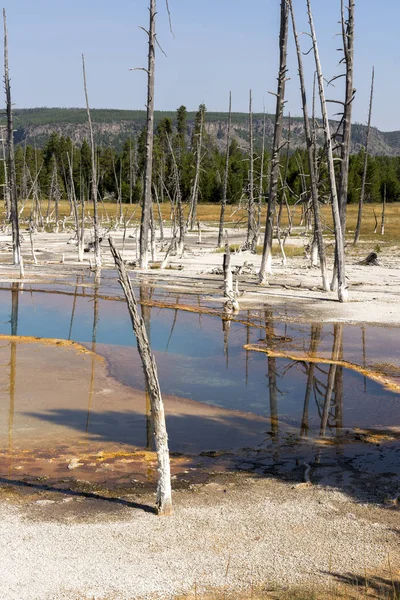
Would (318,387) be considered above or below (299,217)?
below

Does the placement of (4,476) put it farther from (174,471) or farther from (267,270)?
(267,270)

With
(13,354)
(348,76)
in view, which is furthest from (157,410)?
(348,76)

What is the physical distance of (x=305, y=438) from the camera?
10766mm

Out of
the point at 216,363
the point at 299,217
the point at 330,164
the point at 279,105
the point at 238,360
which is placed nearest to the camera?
the point at 216,363

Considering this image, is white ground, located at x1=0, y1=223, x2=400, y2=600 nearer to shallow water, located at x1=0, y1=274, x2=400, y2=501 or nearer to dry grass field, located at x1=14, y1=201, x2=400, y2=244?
shallow water, located at x1=0, y1=274, x2=400, y2=501

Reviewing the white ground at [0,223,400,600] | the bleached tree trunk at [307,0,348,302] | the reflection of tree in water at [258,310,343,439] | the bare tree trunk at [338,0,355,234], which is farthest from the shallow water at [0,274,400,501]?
the bare tree trunk at [338,0,355,234]

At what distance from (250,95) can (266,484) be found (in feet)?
98.2

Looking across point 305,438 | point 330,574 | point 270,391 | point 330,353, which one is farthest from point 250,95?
point 330,574

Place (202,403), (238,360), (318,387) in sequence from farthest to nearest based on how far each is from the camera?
1. (238,360)
2. (318,387)
3. (202,403)

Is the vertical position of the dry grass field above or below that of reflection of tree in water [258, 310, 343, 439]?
above

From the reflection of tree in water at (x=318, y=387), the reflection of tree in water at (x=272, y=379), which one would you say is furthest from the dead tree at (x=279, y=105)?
the reflection of tree in water at (x=318, y=387)

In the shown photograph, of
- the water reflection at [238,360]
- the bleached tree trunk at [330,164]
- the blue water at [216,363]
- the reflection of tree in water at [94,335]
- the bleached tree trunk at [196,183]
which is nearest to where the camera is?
the water reflection at [238,360]

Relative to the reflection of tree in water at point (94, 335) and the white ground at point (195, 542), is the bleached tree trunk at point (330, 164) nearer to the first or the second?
the reflection of tree in water at point (94, 335)

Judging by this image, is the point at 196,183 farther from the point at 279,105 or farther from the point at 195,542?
the point at 195,542
